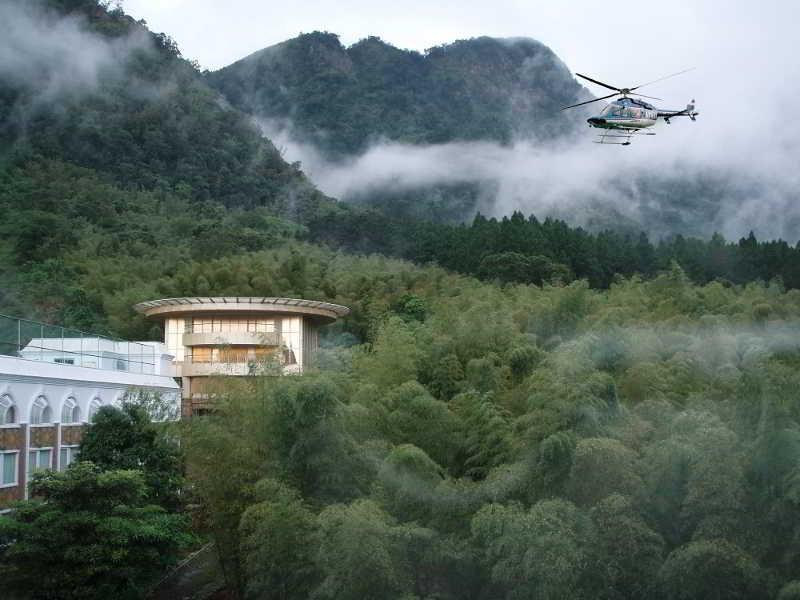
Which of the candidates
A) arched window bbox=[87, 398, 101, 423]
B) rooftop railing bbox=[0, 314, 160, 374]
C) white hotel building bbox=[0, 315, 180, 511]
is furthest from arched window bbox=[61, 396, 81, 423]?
rooftop railing bbox=[0, 314, 160, 374]

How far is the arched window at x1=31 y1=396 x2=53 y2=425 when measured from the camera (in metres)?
13.6

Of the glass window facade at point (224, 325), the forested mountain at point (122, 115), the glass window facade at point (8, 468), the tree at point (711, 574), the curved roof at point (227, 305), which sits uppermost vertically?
the forested mountain at point (122, 115)

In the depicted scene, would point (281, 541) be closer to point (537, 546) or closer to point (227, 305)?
point (537, 546)

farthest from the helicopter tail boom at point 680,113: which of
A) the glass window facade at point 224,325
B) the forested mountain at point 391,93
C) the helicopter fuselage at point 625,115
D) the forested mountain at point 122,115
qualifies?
the forested mountain at point 391,93

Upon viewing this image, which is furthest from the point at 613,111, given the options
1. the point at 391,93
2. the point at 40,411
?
the point at 391,93

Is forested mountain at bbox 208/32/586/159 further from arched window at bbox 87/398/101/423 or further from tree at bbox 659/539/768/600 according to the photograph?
tree at bbox 659/539/768/600

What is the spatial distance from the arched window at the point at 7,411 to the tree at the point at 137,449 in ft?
3.85

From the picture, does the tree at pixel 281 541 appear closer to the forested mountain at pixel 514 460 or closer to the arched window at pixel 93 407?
the forested mountain at pixel 514 460

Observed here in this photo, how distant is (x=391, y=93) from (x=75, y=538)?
63303 millimetres

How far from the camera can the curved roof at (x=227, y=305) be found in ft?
77.2

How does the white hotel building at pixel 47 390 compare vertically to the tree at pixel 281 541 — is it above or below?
above

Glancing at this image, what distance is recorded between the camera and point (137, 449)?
1378 cm

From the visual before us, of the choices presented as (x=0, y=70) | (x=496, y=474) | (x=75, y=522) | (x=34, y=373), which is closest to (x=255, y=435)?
(x=75, y=522)

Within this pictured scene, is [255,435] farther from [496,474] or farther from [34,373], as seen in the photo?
[34,373]
